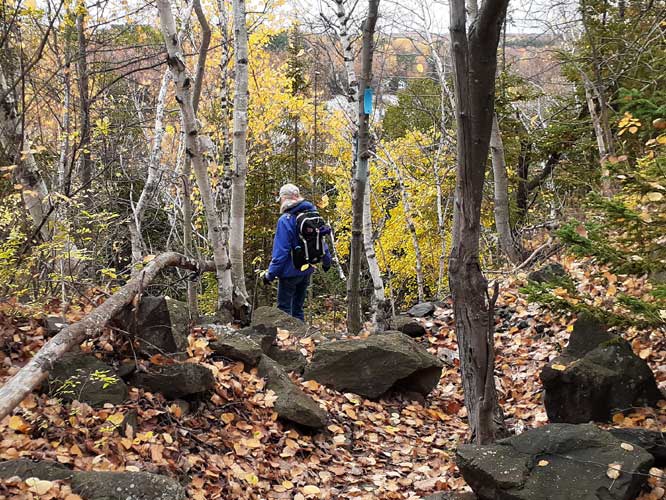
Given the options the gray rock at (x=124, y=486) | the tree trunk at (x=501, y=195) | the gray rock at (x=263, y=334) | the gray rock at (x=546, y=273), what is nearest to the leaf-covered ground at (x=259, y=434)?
the gray rock at (x=124, y=486)

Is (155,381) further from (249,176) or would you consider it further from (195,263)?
(249,176)

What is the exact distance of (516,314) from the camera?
7.57 metres

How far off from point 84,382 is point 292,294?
385 cm

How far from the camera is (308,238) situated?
273 inches

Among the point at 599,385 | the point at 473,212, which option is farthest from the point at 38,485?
the point at 599,385

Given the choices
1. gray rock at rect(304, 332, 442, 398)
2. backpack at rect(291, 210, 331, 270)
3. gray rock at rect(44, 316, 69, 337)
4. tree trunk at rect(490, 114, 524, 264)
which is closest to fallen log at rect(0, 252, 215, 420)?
gray rock at rect(44, 316, 69, 337)

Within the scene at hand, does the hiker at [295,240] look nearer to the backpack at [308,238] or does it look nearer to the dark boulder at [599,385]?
the backpack at [308,238]

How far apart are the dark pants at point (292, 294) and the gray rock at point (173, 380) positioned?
2.99 meters

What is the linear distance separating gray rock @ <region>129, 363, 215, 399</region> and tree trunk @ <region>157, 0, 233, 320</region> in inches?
84.3

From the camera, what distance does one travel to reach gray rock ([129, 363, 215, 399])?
4.20 m

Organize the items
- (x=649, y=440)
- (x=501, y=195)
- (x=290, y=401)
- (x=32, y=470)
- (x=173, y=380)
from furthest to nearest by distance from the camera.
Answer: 1. (x=501, y=195)
2. (x=290, y=401)
3. (x=173, y=380)
4. (x=649, y=440)
5. (x=32, y=470)

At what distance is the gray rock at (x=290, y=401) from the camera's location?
4723 mm

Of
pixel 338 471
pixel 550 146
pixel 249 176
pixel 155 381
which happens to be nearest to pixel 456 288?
pixel 338 471

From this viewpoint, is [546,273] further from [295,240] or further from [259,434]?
[259,434]
